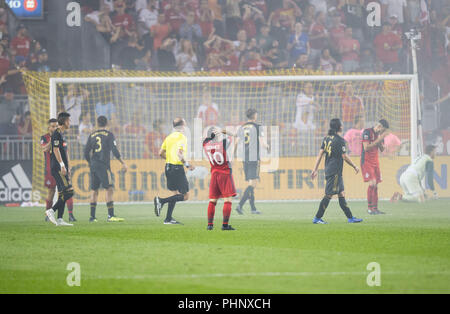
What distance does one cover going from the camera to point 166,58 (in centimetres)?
2131

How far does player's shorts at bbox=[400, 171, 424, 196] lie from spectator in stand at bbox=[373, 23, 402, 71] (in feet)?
19.5

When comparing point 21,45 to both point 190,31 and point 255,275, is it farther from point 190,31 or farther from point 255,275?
point 255,275

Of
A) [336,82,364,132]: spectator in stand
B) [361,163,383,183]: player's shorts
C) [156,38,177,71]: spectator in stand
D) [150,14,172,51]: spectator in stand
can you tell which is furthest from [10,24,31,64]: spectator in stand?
A: [361,163,383,183]: player's shorts

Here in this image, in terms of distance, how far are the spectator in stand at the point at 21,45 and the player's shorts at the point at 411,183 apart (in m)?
11.4

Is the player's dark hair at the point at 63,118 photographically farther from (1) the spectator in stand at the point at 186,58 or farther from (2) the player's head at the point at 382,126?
(1) the spectator in stand at the point at 186,58

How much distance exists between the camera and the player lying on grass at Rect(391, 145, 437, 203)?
1662 cm

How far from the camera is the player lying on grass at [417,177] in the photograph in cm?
1662

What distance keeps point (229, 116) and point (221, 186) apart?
835cm

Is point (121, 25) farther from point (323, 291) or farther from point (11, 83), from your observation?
point (323, 291)

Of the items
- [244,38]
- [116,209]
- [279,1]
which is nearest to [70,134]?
[116,209]

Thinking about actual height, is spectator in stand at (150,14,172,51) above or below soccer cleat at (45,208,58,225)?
above

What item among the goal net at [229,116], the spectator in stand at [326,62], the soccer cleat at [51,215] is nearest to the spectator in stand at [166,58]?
the goal net at [229,116]

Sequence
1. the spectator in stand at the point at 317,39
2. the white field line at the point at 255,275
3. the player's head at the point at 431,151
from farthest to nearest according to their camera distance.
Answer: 1. the spectator in stand at the point at 317,39
2. the player's head at the point at 431,151
3. the white field line at the point at 255,275

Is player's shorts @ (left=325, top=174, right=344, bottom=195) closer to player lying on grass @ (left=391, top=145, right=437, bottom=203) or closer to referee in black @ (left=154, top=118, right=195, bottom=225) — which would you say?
referee in black @ (left=154, top=118, right=195, bottom=225)
